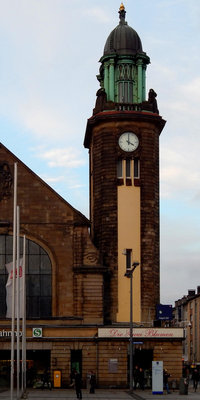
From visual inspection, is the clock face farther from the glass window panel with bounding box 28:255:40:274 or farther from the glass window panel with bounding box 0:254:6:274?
the glass window panel with bounding box 0:254:6:274

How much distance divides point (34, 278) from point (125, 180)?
11033 millimetres

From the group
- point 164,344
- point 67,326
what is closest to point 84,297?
point 67,326

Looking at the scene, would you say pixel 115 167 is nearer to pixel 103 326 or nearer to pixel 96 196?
pixel 96 196

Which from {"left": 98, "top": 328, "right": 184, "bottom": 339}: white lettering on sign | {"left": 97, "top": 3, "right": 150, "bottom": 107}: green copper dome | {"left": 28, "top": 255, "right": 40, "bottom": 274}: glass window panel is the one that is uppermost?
{"left": 97, "top": 3, "right": 150, "bottom": 107}: green copper dome

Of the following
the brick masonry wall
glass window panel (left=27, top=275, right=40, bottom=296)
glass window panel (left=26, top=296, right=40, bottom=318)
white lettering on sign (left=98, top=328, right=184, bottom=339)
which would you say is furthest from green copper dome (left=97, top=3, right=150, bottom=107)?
white lettering on sign (left=98, top=328, right=184, bottom=339)

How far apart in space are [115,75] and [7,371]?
26.3 m

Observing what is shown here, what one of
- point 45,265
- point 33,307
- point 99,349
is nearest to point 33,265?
point 45,265

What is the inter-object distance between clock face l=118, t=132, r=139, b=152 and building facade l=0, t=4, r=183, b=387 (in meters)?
0.08

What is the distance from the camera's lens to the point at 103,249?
74.3 metres

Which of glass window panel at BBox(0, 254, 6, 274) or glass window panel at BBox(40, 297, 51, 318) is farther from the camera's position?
glass window panel at BBox(0, 254, 6, 274)

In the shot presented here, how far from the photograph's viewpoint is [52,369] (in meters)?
69.1

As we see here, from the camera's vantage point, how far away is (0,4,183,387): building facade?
6994 cm

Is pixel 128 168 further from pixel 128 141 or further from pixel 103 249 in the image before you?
pixel 103 249

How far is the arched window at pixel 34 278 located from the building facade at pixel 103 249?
0.08m
